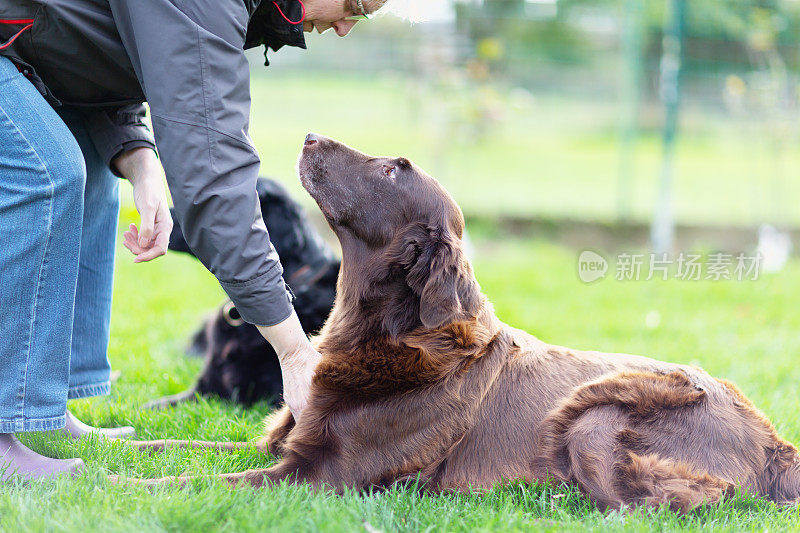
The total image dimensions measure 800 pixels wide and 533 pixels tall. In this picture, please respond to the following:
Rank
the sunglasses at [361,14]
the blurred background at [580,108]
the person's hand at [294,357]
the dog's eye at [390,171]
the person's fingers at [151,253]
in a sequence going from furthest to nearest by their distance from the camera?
the blurred background at [580,108], the dog's eye at [390,171], the sunglasses at [361,14], the person's fingers at [151,253], the person's hand at [294,357]

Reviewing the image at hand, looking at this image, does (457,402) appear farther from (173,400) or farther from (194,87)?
(173,400)

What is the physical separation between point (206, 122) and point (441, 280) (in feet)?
3.18

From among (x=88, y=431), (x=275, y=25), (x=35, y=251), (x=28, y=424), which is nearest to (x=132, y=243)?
(x=35, y=251)

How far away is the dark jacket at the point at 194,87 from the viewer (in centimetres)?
209

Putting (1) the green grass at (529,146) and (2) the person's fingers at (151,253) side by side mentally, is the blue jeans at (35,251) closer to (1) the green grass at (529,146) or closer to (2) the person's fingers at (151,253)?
(2) the person's fingers at (151,253)

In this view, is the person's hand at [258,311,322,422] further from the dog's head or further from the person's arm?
the dog's head

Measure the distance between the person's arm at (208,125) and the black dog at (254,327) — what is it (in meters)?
1.42

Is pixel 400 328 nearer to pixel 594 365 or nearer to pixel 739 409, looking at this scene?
pixel 594 365

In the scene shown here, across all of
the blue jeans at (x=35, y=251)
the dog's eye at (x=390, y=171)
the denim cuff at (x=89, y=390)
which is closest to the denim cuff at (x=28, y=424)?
the blue jeans at (x=35, y=251)

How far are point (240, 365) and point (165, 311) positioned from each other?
5.38ft

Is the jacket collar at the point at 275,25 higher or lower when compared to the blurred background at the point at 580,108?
higher

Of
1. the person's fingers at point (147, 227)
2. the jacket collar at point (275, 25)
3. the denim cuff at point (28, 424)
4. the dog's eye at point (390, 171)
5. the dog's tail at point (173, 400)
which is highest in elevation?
the jacket collar at point (275, 25)

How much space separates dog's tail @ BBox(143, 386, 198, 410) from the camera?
3420mm

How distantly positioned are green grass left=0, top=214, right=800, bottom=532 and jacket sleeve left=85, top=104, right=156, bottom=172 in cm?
111
